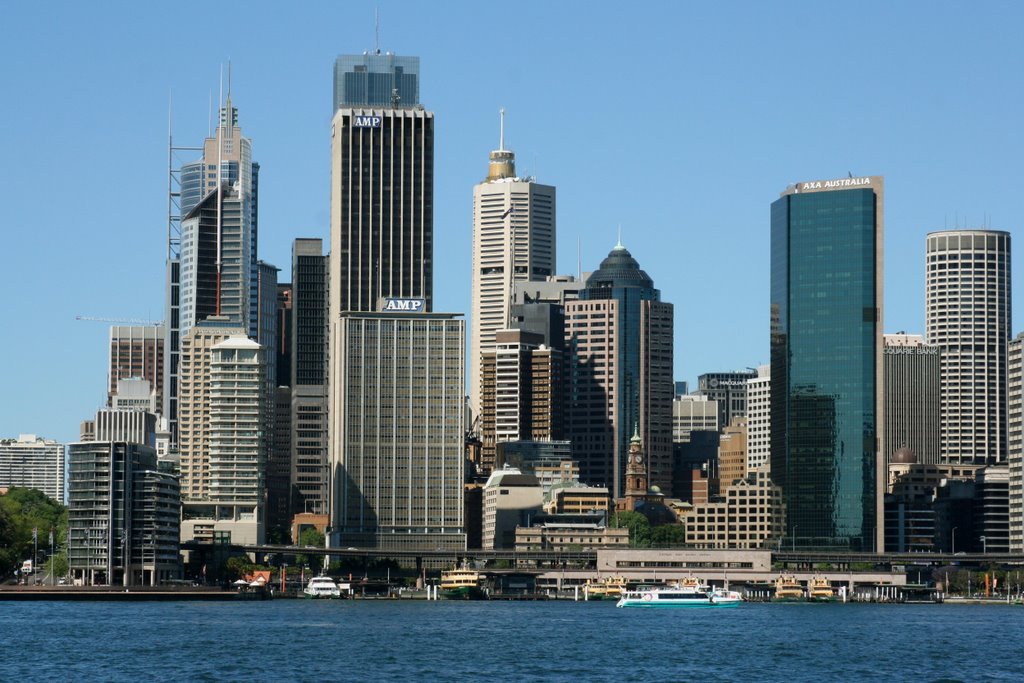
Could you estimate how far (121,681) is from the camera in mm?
144125

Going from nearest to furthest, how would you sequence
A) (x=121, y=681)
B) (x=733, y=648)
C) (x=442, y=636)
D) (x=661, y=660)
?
(x=121, y=681) < (x=661, y=660) < (x=733, y=648) < (x=442, y=636)

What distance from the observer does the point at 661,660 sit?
557 ft

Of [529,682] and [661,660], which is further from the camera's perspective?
[661,660]

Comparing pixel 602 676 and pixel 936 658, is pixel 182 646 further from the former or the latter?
pixel 936 658

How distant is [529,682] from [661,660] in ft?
83.7

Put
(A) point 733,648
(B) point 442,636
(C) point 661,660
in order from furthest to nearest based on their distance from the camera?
(B) point 442,636
(A) point 733,648
(C) point 661,660

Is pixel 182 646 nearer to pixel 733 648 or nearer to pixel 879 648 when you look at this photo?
pixel 733 648

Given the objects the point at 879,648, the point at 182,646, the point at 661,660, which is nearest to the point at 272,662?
the point at 182,646

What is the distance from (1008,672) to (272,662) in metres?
56.0

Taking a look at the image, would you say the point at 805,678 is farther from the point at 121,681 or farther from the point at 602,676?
the point at 121,681

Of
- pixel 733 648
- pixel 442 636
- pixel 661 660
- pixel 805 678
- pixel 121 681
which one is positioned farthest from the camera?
pixel 442 636

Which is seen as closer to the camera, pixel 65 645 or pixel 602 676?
pixel 602 676

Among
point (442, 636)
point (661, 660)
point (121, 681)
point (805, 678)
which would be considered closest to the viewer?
point (121, 681)

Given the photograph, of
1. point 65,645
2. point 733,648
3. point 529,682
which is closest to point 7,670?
point 65,645
